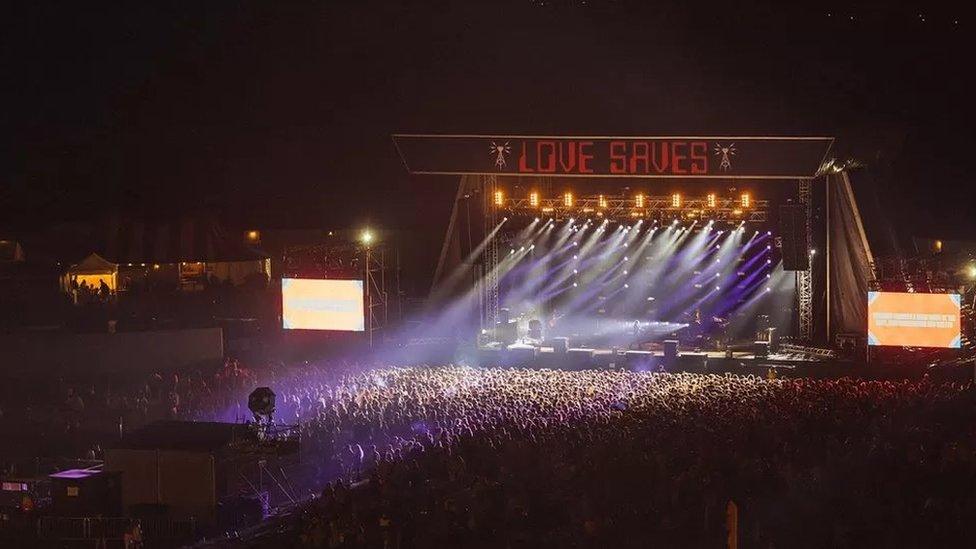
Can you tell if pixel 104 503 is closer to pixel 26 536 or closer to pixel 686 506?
pixel 26 536

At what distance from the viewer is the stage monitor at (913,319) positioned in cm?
1950

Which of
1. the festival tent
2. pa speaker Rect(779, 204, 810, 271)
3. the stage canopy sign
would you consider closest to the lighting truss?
pa speaker Rect(779, 204, 810, 271)

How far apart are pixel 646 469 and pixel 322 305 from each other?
1336 cm

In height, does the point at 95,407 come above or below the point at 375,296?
below

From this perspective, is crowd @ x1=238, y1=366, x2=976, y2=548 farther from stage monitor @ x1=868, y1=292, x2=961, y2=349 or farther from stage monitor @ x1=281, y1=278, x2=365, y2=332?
stage monitor @ x1=281, y1=278, x2=365, y2=332

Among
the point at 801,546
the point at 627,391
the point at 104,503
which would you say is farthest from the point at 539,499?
the point at 627,391

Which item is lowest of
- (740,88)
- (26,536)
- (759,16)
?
(26,536)

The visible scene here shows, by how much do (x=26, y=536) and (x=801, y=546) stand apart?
8.68m

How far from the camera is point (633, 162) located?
2198 centimetres

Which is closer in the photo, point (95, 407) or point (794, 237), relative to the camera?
point (95, 407)

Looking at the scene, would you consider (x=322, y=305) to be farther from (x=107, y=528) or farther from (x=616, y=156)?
(x=107, y=528)

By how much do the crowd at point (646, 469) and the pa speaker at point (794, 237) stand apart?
701cm

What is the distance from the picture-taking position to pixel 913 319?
19.9m

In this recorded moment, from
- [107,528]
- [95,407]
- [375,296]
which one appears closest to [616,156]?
[375,296]
